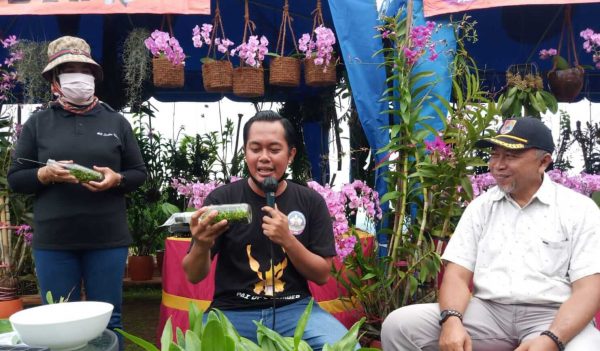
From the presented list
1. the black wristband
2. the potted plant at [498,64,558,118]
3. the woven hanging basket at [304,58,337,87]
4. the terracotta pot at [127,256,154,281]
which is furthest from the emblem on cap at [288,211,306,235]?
the terracotta pot at [127,256,154,281]

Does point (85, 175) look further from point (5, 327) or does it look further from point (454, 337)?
point (454, 337)

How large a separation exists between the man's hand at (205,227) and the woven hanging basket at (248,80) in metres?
2.31

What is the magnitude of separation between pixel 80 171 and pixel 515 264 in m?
1.89

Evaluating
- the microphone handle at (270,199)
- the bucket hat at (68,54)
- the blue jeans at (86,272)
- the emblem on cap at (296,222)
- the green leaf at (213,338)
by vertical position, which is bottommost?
the blue jeans at (86,272)

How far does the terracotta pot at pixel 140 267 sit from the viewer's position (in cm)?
529

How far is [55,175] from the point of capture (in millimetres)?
2336

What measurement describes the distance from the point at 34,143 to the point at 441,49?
8.02 ft

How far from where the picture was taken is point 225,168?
240 inches

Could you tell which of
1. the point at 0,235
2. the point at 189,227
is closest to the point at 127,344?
the point at 0,235

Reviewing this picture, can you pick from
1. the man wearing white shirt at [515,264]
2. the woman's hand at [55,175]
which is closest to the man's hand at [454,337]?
the man wearing white shirt at [515,264]

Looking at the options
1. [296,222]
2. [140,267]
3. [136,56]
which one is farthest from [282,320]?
[140,267]

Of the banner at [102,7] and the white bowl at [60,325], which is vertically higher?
the banner at [102,7]

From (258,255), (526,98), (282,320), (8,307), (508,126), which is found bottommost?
(8,307)

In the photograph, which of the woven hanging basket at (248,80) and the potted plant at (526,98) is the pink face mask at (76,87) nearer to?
the woven hanging basket at (248,80)
